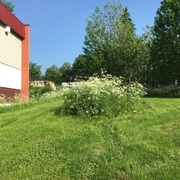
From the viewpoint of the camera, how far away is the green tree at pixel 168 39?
14.9 metres

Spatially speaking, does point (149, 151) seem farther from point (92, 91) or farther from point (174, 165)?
point (92, 91)

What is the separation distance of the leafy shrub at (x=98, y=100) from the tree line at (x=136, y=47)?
845 cm

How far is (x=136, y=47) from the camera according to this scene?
19.3 m

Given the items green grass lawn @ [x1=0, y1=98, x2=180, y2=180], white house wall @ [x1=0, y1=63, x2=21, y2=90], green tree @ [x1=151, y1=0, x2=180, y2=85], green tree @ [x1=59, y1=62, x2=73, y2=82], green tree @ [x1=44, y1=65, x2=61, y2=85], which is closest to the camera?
green grass lawn @ [x1=0, y1=98, x2=180, y2=180]

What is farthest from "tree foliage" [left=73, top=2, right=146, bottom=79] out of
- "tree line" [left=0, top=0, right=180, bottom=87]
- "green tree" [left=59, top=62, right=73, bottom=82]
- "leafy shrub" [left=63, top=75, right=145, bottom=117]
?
"green tree" [left=59, top=62, right=73, bottom=82]

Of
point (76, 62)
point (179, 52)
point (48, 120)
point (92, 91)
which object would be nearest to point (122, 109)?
point (92, 91)

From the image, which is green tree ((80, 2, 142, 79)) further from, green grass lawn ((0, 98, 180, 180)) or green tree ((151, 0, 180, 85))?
green grass lawn ((0, 98, 180, 180))

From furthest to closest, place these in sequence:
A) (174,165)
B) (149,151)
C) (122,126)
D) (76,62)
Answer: (76,62) < (122,126) < (149,151) < (174,165)

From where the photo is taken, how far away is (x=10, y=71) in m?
19.9

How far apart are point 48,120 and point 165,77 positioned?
11.7 m

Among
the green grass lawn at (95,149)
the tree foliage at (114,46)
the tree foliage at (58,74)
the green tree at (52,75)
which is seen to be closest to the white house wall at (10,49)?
the tree foliage at (114,46)

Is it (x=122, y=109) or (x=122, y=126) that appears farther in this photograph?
(x=122, y=109)

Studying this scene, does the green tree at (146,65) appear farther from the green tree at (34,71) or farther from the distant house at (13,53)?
the green tree at (34,71)

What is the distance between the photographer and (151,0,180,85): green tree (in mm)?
14906
